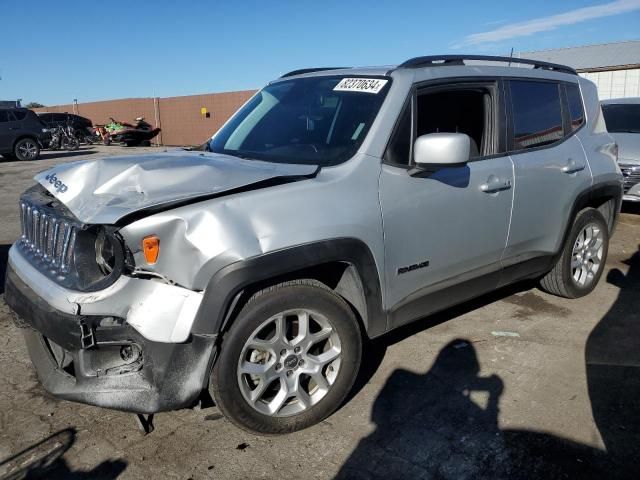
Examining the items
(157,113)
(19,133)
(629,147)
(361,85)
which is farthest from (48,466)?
(157,113)

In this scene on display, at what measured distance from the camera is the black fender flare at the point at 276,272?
8.02 feet

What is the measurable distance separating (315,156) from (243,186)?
719mm

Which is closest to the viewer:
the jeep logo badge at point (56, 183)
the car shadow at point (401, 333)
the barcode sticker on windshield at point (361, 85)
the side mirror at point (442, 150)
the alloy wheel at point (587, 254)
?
the jeep logo badge at point (56, 183)

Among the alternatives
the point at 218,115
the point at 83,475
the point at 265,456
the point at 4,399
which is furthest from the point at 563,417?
the point at 218,115

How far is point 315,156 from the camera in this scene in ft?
10.7

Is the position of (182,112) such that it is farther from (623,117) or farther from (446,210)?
(446,210)

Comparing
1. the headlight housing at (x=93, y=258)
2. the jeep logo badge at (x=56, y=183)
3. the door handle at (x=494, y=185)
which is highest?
the jeep logo badge at (x=56, y=183)

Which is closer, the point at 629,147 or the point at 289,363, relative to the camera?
the point at 289,363

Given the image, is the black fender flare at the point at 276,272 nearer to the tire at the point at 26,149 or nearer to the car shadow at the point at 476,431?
the car shadow at the point at 476,431

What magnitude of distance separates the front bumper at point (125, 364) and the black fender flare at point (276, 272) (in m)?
0.12

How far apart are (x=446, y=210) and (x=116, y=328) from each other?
1983 mm

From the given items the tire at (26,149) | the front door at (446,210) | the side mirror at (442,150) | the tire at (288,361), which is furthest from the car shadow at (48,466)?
the tire at (26,149)

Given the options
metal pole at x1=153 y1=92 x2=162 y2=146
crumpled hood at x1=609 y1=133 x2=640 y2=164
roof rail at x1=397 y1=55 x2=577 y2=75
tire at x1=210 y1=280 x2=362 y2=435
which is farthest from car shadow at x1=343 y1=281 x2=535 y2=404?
metal pole at x1=153 y1=92 x2=162 y2=146

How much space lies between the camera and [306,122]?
3627 mm
